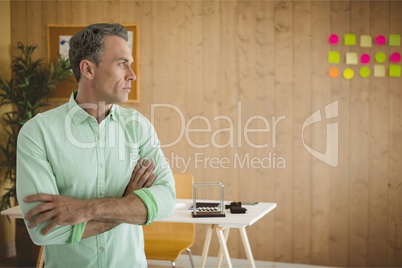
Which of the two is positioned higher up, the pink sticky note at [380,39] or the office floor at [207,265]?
the pink sticky note at [380,39]

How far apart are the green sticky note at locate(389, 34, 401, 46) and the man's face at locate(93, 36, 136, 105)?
2.98m

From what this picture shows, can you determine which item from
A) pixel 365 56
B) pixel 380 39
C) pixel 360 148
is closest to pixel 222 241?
pixel 360 148

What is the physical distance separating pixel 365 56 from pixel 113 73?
2950 mm

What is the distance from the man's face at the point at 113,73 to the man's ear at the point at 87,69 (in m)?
0.01

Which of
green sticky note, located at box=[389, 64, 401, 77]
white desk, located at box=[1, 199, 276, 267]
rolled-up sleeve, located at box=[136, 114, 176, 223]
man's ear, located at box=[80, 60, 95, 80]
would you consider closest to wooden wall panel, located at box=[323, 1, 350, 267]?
green sticky note, located at box=[389, 64, 401, 77]

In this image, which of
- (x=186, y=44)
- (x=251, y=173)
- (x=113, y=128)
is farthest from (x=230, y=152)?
(x=113, y=128)

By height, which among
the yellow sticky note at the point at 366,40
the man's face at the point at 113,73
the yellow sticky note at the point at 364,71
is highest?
the yellow sticky note at the point at 366,40

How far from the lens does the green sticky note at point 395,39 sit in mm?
4172

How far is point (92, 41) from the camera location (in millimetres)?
1741

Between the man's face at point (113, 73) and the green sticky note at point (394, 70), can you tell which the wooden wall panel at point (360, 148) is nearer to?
the green sticky note at point (394, 70)

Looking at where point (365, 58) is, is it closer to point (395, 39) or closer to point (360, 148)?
point (395, 39)

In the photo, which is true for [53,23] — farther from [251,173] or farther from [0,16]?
[251,173]

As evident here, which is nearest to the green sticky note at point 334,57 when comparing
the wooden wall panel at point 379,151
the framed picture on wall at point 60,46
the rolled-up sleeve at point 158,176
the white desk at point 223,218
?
the wooden wall panel at point 379,151

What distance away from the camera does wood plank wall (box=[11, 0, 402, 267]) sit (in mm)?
4238
